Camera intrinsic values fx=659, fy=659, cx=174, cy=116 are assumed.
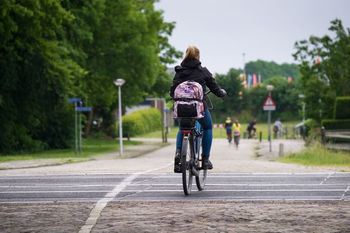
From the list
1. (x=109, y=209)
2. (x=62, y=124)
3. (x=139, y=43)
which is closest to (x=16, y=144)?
(x=62, y=124)

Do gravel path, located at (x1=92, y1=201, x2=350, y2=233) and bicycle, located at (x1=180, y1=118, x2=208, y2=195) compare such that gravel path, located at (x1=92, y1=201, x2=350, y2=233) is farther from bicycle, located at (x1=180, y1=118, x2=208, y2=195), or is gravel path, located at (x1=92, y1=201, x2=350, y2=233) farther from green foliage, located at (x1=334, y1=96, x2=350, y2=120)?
green foliage, located at (x1=334, y1=96, x2=350, y2=120)

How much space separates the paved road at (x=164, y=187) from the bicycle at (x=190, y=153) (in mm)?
173

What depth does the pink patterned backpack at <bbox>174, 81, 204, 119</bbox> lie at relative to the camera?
8039 millimetres

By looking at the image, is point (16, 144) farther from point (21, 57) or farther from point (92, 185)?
point (92, 185)

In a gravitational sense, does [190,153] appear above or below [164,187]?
above

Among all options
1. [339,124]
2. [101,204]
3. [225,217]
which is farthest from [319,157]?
[225,217]

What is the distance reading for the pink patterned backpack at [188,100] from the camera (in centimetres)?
804

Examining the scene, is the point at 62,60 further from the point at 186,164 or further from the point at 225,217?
the point at 225,217

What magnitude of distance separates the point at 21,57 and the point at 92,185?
1925 cm

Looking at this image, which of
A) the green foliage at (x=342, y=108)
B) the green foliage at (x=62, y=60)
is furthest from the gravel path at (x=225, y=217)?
the green foliage at (x=342, y=108)

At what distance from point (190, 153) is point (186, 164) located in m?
0.35

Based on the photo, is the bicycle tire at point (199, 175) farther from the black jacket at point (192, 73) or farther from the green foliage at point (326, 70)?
the green foliage at point (326, 70)

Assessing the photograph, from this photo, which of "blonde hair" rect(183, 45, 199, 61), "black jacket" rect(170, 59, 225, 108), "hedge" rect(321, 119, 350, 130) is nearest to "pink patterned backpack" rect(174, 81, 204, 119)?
"black jacket" rect(170, 59, 225, 108)

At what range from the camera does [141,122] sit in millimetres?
64812
